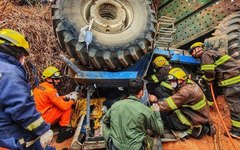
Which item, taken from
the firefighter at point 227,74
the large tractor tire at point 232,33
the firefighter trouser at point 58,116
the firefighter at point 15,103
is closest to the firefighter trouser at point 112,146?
the firefighter at point 15,103

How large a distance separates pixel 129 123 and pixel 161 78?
195cm

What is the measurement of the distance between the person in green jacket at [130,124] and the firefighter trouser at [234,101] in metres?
2.04

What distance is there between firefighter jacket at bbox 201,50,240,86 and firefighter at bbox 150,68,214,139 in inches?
21.6

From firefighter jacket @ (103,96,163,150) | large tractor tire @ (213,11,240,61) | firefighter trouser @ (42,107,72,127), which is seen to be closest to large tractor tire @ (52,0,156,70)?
firefighter jacket @ (103,96,163,150)

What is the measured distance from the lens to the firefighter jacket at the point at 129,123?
117 inches

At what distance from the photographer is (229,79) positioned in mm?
4691

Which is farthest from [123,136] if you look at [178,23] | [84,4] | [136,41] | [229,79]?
[178,23]

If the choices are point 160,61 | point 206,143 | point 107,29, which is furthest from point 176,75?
point 107,29

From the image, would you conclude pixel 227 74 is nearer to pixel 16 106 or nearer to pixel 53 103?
pixel 53 103

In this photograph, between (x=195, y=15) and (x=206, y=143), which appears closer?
(x=206, y=143)

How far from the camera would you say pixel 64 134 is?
13.3 ft

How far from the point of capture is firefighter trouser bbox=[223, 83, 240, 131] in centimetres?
458

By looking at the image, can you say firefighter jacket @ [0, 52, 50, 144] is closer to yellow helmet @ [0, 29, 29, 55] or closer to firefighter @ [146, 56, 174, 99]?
yellow helmet @ [0, 29, 29, 55]

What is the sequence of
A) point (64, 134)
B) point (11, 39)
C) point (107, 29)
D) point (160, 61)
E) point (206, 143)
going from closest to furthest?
1. point (11, 39)
2. point (107, 29)
3. point (64, 134)
4. point (206, 143)
5. point (160, 61)
